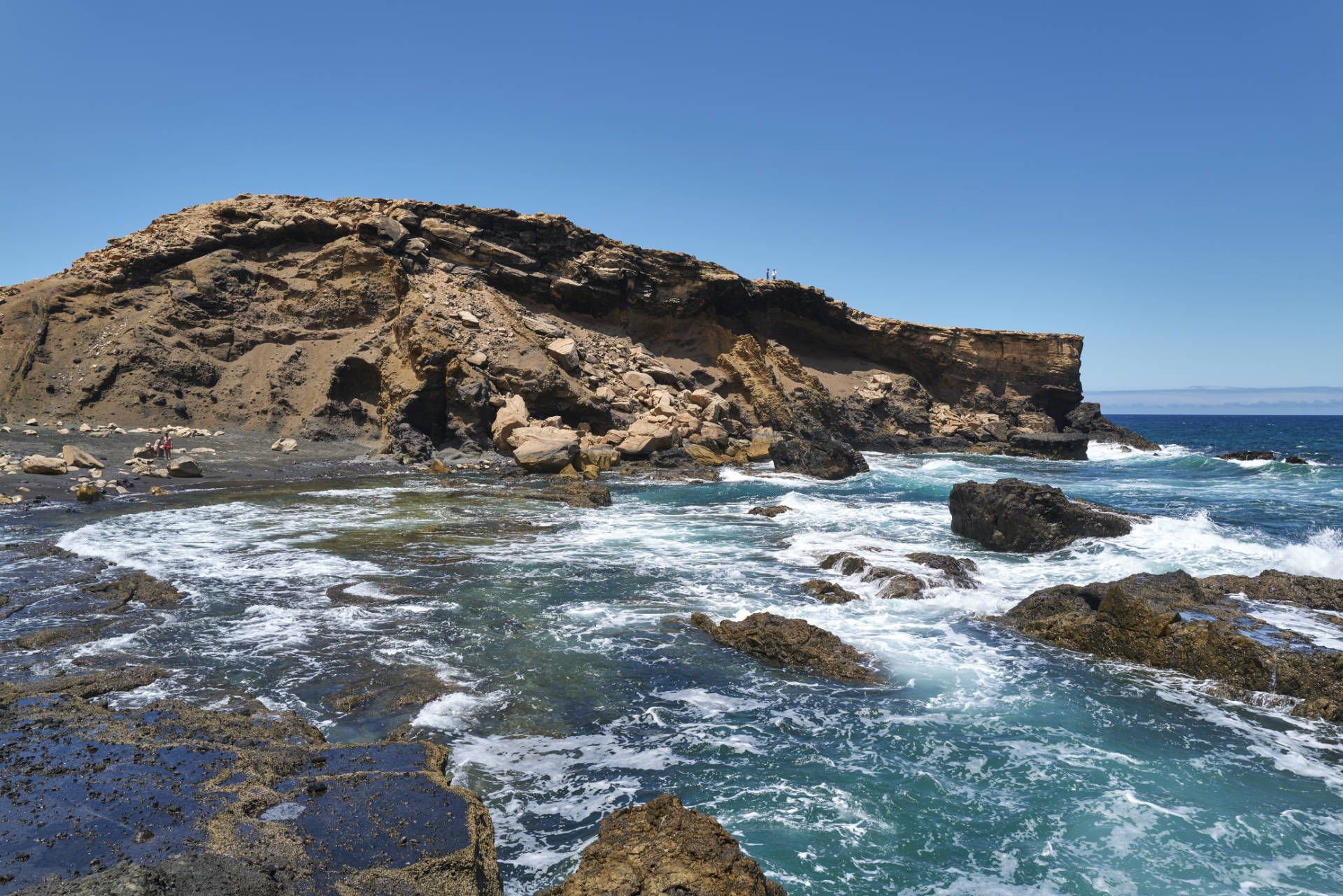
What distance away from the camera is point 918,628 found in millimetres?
7730

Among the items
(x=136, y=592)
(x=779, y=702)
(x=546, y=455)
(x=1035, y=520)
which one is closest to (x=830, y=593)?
(x=779, y=702)

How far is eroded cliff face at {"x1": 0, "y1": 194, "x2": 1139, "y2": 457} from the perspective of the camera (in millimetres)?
24656

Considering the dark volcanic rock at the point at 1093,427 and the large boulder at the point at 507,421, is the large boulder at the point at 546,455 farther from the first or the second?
the dark volcanic rock at the point at 1093,427

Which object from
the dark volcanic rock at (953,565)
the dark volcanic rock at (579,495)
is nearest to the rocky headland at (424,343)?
the dark volcanic rock at (579,495)

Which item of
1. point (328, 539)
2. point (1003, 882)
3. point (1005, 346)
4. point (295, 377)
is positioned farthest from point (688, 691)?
point (1005, 346)

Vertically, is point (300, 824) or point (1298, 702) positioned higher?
point (300, 824)

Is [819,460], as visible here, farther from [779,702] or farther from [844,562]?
[779,702]

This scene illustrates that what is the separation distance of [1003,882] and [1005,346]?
142 feet

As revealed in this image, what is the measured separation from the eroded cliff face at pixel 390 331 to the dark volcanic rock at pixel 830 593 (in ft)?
56.5

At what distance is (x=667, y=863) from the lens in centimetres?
294

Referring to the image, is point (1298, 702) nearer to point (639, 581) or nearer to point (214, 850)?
point (639, 581)

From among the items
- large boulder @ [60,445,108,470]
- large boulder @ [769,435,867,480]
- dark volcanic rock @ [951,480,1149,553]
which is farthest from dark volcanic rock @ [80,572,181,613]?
large boulder @ [769,435,867,480]

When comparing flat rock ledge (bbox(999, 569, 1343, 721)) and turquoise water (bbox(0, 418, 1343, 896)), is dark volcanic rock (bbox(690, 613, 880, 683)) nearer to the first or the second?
turquoise water (bbox(0, 418, 1343, 896))

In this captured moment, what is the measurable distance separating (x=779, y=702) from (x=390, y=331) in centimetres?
2524
